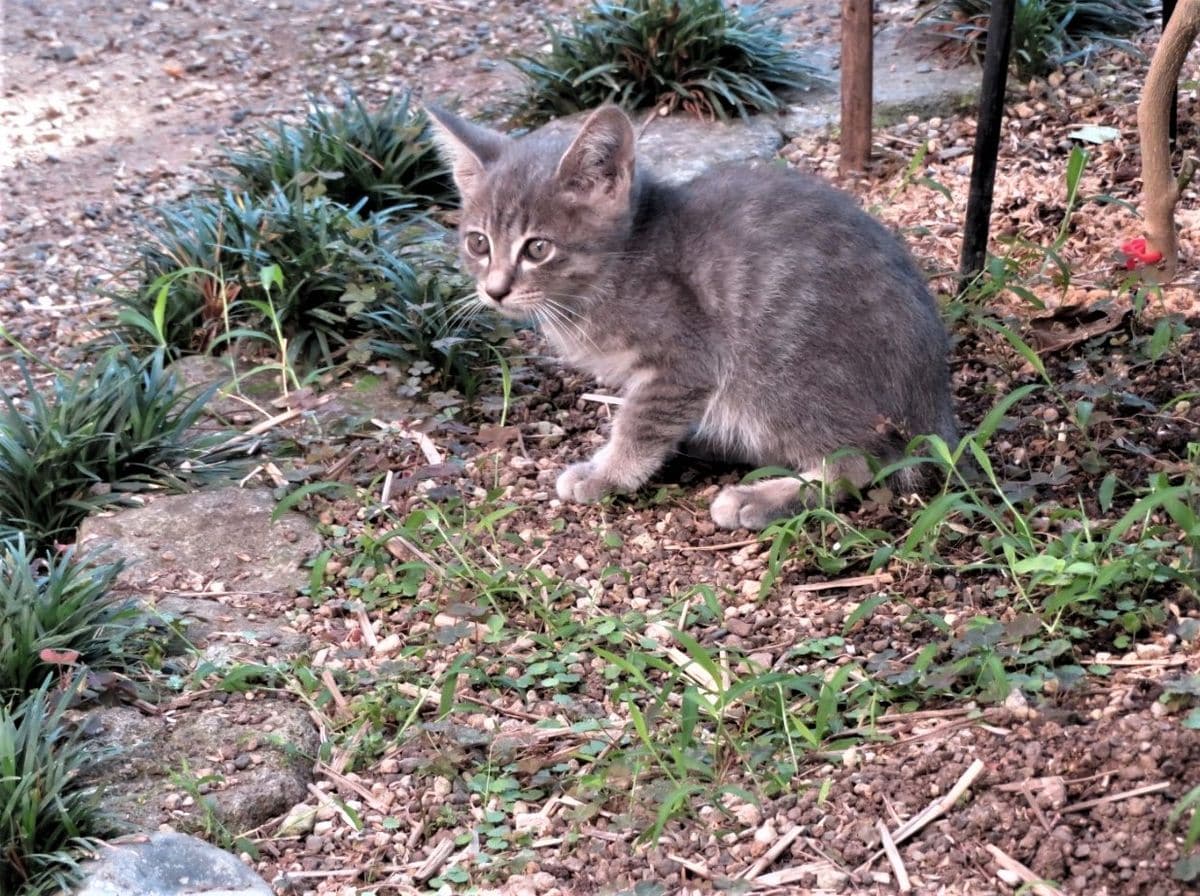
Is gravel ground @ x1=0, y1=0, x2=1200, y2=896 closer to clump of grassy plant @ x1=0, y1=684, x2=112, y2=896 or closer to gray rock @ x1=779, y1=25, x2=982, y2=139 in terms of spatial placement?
gray rock @ x1=779, y1=25, x2=982, y2=139

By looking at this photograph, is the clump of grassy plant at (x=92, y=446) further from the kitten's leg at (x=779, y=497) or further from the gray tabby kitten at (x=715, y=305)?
the kitten's leg at (x=779, y=497)

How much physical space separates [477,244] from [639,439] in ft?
2.66

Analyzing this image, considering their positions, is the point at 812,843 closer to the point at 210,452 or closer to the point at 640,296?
the point at 640,296

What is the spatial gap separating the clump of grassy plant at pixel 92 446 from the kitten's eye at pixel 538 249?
1.16 m

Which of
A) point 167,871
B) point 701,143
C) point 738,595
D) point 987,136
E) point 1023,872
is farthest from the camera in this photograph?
point 701,143

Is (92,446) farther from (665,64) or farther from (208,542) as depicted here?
(665,64)

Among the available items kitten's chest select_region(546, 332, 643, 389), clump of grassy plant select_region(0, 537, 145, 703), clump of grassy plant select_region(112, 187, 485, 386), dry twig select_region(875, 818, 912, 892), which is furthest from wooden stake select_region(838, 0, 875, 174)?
dry twig select_region(875, 818, 912, 892)

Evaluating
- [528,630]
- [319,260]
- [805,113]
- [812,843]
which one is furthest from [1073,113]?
[812,843]

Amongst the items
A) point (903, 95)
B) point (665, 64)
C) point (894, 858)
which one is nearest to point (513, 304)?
point (894, 858)

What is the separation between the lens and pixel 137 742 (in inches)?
122

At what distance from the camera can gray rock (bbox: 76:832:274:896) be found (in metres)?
2.63

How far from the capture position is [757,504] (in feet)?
12.8

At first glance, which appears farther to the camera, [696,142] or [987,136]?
[696,142]

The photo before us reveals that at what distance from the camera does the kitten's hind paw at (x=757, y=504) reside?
3.87 metres
